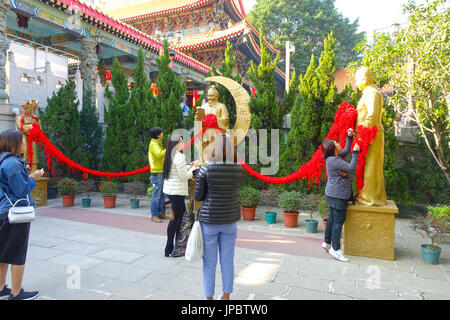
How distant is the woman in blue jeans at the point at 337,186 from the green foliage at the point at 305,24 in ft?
82.0

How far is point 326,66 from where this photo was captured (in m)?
7.19

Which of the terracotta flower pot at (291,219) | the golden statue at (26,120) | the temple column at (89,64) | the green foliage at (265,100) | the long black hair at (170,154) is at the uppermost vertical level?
the temple column at (89,64)

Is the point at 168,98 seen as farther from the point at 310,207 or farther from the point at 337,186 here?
the point at 337,186

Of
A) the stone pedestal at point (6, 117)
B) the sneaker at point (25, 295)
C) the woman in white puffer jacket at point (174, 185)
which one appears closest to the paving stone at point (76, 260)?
the sneaker at point (25, 295)

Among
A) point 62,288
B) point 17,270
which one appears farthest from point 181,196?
point 17,270

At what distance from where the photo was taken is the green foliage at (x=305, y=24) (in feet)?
90.7

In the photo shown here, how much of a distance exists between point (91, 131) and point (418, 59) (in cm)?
902

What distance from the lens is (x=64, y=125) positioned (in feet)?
28.5

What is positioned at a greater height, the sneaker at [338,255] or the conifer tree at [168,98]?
the conifer tree at [168,98]

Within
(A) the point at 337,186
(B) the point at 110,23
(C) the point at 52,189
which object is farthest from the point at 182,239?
(B) the point at 110,23

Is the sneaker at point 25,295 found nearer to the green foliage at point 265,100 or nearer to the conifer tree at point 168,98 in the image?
the conifer tree at point 168,98

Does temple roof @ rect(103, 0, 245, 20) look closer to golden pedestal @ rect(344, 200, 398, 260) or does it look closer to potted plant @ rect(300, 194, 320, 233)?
potted plant @ rect(300, 194, 320, 233)

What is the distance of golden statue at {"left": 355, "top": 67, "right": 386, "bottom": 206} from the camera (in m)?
4.20
